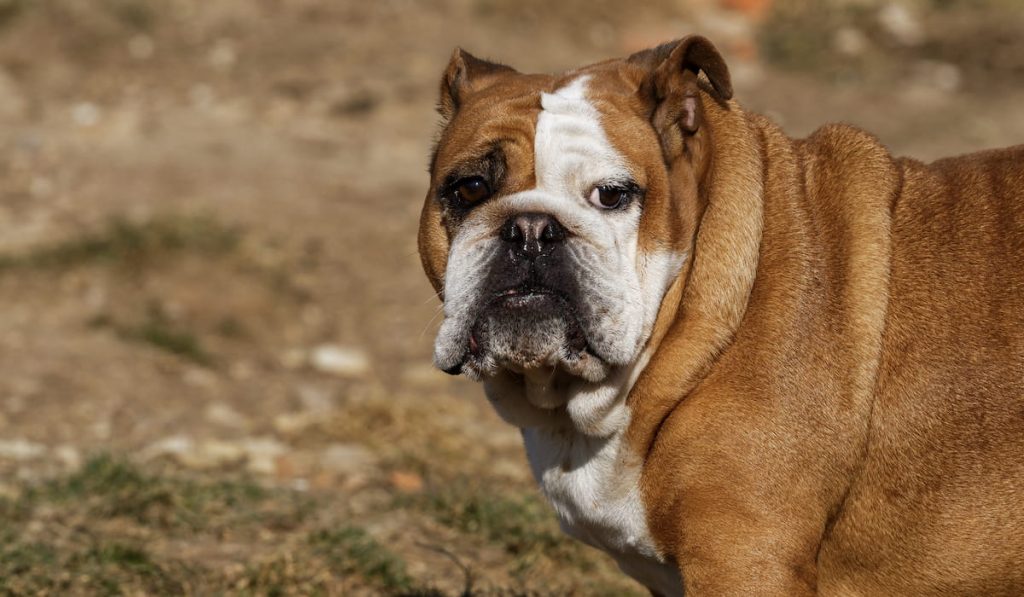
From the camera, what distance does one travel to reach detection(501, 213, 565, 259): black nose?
418 centimetres

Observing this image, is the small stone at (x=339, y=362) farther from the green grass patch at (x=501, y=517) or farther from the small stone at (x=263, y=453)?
the green grass patch at (x=501, y=517)

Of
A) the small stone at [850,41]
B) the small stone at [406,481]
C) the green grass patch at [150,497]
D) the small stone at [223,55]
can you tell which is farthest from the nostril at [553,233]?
the small stone at [850,41]

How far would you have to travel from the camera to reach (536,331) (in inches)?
166

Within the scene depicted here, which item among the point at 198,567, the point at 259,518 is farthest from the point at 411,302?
the point at 198,567

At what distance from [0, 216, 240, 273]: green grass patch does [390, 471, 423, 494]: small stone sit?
11.8 ft

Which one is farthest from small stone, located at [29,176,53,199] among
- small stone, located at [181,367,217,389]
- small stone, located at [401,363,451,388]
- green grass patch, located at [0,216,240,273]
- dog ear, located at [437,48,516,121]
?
dog ear, located at [437,48,516,121]

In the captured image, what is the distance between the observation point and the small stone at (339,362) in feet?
32.2

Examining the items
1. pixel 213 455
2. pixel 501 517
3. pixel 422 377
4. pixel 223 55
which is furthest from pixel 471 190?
pixel 223 55

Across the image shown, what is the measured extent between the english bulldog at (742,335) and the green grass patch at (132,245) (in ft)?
21.8

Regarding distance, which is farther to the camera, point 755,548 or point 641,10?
point 641,10

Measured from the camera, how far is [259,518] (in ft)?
22.6

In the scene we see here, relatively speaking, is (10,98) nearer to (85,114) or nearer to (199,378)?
(85,114)

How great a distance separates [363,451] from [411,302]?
2.74 m

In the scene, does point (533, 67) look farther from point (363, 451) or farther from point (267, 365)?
point (363, 451)
